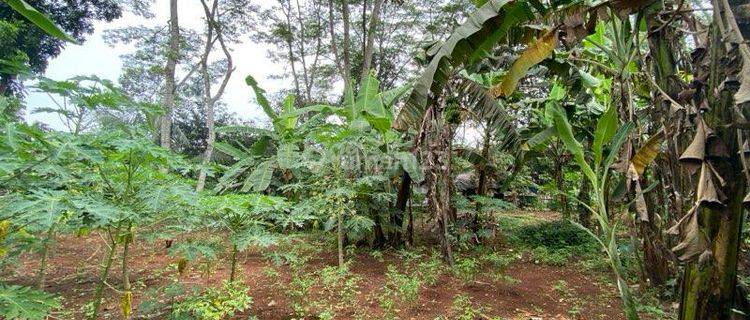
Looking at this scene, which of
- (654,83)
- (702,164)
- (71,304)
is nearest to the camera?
(702,164)

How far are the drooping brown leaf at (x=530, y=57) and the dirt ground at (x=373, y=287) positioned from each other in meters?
1.92

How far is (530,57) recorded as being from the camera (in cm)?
270

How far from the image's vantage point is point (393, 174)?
5117 mm

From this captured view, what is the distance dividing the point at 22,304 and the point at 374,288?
2.77 metres

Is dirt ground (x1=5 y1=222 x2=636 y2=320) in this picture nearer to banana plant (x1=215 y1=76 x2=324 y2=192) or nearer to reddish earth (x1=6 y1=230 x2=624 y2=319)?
reddish earth (x1=6 y1=230 x2=624 y2=319)

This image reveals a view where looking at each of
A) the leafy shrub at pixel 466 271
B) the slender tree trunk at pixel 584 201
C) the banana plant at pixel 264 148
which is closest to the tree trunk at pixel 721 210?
the leafy shrub at pixel 466 271

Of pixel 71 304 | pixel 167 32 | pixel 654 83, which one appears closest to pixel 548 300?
pixel 654 83

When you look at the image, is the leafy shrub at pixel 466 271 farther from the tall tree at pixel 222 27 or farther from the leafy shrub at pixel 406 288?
the tall tree at pixel 222 27

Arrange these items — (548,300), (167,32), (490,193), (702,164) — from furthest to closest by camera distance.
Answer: (167,32), (490,193), (548,300), (702,164)

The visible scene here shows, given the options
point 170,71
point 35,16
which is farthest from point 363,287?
point 170,71

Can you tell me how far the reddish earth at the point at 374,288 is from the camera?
10.7ft

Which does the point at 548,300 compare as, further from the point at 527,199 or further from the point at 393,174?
the point at 527,199

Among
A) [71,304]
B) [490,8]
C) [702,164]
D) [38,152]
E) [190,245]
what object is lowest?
[71,304]

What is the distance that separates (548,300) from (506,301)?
17.3 inches
